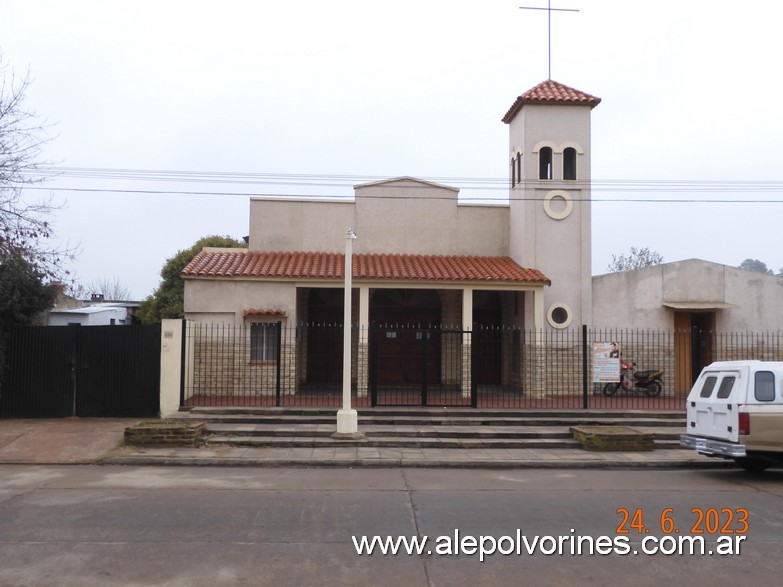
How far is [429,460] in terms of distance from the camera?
1266 centimetres

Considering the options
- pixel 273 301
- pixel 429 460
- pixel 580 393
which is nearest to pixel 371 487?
pixel 429 460

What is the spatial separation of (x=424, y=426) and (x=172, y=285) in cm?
2900

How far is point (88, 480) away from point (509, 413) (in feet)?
28.3

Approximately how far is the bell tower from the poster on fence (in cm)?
183

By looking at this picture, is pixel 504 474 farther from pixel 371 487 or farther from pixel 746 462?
pixel 746 462

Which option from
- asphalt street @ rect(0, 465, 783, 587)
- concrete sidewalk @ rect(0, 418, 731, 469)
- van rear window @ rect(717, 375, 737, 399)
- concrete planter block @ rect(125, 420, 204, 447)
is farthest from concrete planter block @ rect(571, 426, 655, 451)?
concrete planter block @ rect(125, 420, 204, 447)

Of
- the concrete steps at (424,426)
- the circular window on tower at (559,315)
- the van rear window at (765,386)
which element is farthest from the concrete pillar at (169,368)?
→ the van rear window at (765,386)

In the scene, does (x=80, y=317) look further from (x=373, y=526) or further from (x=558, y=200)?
(x=373, y=526)

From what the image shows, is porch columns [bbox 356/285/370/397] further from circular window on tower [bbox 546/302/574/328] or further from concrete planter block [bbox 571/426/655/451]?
concrete planter block [bbox 571/426/655/451]

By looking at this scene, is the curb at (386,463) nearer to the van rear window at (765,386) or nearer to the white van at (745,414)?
the white van at (745,414)

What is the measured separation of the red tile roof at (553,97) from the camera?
19.9 meters

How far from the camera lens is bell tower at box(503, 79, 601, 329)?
19.8 metres

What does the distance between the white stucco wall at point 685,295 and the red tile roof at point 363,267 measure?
237 cm

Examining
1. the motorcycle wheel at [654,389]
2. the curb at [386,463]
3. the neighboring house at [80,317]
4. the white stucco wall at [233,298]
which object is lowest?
the curb at [386,463]
